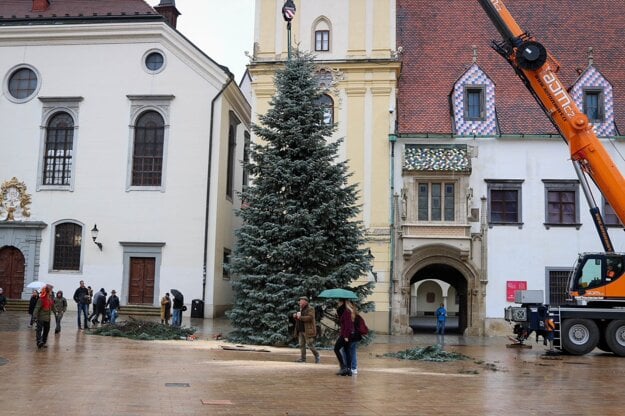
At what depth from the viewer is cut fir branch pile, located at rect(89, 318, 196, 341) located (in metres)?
22.5

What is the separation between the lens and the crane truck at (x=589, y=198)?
863 inches

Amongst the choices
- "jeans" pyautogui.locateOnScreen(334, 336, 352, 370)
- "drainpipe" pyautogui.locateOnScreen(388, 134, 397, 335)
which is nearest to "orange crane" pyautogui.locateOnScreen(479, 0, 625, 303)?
"drainpipe" pyautogui.locateOnScreen(388, 134, 397, 335)

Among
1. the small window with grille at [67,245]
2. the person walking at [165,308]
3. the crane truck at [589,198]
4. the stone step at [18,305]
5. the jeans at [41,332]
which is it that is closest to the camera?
the jeans at [41,332]

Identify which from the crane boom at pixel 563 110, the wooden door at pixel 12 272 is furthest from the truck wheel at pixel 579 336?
the wooden door at pixel 12 272

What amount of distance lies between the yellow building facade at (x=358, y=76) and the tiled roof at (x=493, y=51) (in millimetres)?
1637

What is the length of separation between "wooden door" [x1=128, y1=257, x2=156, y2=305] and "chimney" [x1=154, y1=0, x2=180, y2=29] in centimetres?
1370

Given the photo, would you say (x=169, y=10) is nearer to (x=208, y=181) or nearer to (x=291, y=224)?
(x=208, y=181)

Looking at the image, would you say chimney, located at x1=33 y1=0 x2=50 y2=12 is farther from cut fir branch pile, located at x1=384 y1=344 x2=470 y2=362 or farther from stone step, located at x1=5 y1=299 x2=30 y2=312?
cut fir branch pile, located at x1=384 y1=344 x2=470 y2=362

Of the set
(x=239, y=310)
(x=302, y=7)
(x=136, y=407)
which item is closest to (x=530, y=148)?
(x=302, y=7)

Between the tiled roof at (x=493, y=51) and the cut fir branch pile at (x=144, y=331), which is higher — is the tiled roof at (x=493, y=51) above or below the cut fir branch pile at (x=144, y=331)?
above

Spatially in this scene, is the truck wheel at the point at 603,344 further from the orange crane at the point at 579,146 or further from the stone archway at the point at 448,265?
the stone archway at the point at 448,265

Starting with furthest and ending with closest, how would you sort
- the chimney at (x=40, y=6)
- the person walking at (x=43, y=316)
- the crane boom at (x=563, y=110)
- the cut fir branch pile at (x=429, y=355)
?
the chimney at (x=40, y=6), the crane boom at (x=563, y=110), the cut fir branch pile at (x=429, y=355), the person walking at (x=43, y=316)

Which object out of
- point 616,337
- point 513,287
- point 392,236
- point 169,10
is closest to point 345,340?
point 616,337

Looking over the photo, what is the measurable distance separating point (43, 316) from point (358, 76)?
58.5 ft
